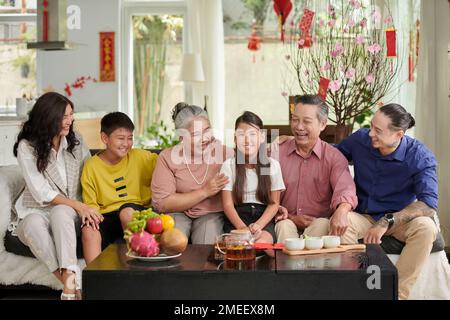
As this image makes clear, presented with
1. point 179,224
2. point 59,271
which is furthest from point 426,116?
point 59,271

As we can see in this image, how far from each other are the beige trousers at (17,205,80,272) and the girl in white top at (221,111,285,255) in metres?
0.82

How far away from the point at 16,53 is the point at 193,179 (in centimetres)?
531

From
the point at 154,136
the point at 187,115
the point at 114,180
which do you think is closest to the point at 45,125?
the point at 114,180

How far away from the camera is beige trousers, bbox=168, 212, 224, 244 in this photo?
423 centimetres

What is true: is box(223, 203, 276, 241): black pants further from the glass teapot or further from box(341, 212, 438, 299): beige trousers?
the glass teapot

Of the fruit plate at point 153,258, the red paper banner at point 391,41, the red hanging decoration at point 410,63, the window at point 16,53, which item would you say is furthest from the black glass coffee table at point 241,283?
the window at point 16,53

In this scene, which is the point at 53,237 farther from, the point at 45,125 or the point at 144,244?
the point at 144,244

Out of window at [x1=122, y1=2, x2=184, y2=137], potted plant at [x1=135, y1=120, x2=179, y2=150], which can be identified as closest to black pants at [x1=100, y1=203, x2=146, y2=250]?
potted plant at [x1=135, y1=120, x2=179, y2=150]

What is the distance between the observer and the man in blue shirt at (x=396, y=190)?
411 centimetres

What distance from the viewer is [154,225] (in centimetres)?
335

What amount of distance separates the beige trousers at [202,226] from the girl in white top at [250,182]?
57 millimetres

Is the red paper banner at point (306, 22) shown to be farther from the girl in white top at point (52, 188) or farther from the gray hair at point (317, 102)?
the girl in white top at point (52, 188)
